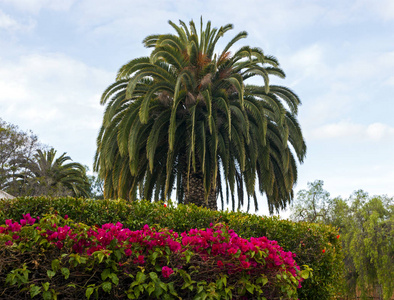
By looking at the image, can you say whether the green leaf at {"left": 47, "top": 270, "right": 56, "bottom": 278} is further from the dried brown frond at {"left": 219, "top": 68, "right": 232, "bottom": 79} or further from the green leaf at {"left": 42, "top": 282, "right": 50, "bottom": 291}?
the dried brown frond at {"left": 219, "top": 68, "right": 232, "bottom": 79}

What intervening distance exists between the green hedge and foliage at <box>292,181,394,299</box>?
57.9 ft

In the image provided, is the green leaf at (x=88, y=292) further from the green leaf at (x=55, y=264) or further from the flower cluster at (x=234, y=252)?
the flower cluster at (x=234, y=252)

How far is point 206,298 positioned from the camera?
4.17 meters

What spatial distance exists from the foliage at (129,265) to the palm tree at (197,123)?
867 cm

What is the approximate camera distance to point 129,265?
4.07 meters

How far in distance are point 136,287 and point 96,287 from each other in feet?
1.35

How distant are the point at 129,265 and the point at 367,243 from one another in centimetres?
2449

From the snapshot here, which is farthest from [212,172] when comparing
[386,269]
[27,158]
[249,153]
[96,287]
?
[27,158]

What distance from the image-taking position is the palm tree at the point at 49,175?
96.3 feet

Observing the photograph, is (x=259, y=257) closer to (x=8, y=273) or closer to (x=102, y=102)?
(x=8, y=273)

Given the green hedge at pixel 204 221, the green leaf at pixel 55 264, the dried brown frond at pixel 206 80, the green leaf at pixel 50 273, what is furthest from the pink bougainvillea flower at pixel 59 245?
the dried brown frond at pixel 206 80

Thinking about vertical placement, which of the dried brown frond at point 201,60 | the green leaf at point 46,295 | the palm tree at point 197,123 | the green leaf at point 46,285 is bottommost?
the green leaf at point 46,295

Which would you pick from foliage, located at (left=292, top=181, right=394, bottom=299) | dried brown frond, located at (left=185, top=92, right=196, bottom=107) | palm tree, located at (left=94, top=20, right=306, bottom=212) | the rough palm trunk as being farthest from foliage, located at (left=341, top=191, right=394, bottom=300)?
dried brown frond, located at (left=185, top=92, right=196, bottom=107)

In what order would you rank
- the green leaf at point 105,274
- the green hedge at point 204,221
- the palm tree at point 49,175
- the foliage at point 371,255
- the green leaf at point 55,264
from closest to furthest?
the green leaf at point 55,264 → the green leaf at point 105,274 → the green hedge at point 204,221 → the foliage at point 371,255 → the palm tree at point 49,175
